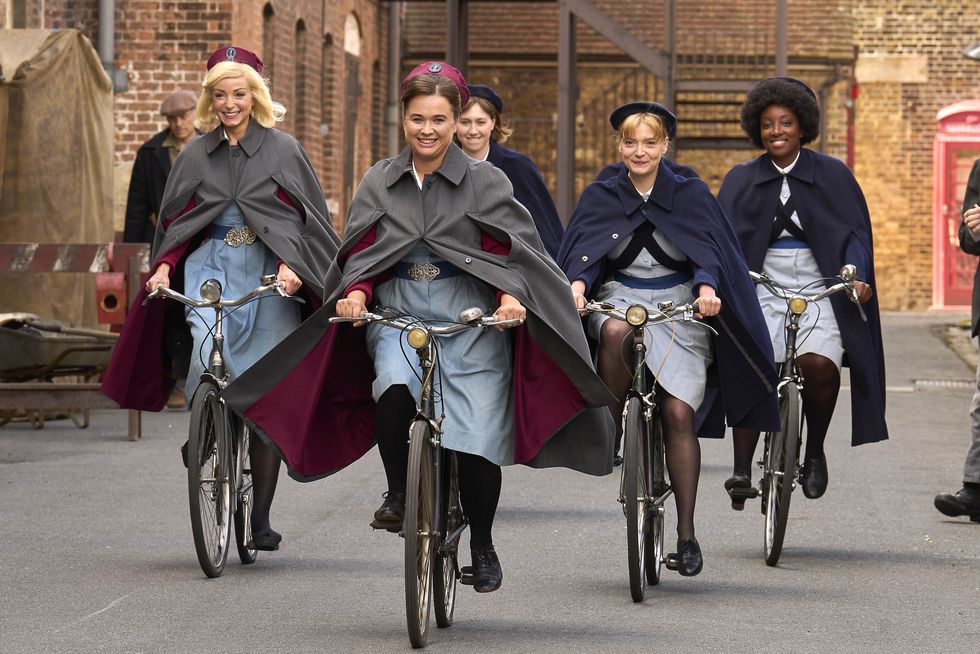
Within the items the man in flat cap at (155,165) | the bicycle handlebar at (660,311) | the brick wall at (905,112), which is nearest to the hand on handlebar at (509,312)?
the bicycle handlebar at (660,311)

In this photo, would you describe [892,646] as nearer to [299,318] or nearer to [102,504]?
[299,318]

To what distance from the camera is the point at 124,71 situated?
19781 mm

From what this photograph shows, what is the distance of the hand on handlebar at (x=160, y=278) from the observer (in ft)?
23.9

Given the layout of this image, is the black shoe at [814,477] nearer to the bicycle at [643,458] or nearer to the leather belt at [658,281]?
the bicycle at [643,458]

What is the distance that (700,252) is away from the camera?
279 inches

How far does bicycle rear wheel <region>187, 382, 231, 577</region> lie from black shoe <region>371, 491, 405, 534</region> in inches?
49.0

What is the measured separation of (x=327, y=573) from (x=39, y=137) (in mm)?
8024

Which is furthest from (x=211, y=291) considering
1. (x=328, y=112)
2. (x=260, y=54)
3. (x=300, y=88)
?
(x=328, y=112)

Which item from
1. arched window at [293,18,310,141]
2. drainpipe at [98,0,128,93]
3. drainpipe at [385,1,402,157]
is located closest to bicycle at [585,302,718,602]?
drainpipe at [98,0,128,93]

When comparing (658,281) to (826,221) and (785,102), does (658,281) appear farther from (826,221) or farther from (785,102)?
(785,102)

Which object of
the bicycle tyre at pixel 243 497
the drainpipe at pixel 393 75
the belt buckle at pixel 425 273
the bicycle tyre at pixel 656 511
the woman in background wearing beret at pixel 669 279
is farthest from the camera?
the drainpipe at pixel 393 75

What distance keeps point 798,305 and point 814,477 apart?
3.08ft

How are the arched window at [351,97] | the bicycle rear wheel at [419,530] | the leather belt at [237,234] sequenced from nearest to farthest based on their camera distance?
the bicycle rear wheel at [419,530] < the leather belt at [237,234] < the arched window at [351,97]

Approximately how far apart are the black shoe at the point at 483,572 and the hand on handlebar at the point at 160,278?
5.75 feet
